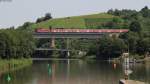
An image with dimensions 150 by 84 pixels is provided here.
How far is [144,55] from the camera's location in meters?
148

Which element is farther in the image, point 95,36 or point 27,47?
point 95,36

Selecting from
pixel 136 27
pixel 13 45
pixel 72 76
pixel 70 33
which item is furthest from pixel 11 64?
pixel 136 27

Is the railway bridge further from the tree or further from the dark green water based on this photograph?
the dark green water

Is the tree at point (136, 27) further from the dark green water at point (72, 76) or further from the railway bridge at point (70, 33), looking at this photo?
the dark green water at point (72, 76)

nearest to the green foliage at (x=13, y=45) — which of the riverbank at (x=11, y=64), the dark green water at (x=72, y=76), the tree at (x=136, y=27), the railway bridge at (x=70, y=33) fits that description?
the riverbank at (x=11, y=64)

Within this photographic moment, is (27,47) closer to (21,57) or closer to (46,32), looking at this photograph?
(21,57)

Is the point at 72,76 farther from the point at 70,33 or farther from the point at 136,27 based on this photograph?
the point at 70,33

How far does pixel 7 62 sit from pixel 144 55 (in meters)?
53.9

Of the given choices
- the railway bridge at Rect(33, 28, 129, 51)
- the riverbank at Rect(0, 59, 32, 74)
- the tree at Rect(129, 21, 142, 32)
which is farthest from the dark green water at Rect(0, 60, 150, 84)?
the railway bridge at Rect(33, 28, 129, 51)

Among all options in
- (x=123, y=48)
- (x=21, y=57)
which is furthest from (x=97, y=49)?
(x=21, y=57)

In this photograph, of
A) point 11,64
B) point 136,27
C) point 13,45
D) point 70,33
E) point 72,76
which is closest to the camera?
point 72,76

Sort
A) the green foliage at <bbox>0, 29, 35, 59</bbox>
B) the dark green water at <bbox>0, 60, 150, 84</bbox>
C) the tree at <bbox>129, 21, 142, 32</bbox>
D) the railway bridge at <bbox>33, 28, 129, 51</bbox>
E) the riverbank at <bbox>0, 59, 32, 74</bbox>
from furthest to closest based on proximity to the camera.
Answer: the railway bridge at <bbox>33, 28, 129, 51</bbox> < the tree at <bbox>129, 21, 142, 32</bbox> < the green foliage at <bbox>0, 29, 35, 59</bbox> < the riverbank at <bbox>0, 59, 32, 74</bbox> < the dark green water at <bbox>0, 60, 150, 84</bbox>

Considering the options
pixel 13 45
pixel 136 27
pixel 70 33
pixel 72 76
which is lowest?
pixel 72 76

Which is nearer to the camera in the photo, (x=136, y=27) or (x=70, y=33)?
(x=136, y=27)
